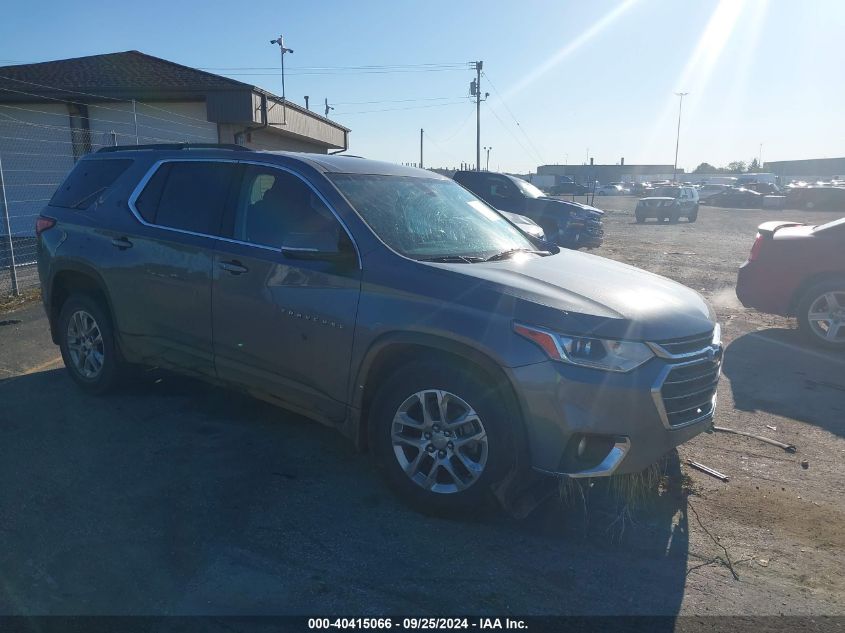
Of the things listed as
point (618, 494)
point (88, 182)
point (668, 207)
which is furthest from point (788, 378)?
point (668, 207)

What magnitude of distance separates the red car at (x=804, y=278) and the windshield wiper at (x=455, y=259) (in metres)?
5.10

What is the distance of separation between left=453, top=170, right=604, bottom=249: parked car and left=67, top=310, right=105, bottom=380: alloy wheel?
11023 millimetres

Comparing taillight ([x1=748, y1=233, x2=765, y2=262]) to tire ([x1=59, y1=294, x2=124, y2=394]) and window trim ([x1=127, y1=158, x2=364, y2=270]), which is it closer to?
window trim ([x1=127, y1=158, x2=364, y2=270])

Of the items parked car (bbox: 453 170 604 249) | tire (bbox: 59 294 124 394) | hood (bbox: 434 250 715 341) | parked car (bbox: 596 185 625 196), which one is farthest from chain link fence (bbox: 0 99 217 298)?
parked car (bbox: 596 185 625 196)

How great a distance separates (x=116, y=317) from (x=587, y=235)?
41.0 ft

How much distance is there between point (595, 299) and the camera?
3.61m

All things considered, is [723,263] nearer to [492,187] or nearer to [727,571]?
[492,187]

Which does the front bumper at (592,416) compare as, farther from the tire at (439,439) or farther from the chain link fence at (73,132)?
the chain link fence at (73,132)

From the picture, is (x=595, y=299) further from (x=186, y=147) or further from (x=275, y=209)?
(x=186, y=147)

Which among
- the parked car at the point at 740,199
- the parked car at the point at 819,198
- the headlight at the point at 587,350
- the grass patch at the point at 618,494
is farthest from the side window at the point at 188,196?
the parked car at the point at 740,199

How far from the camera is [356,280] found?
3896mm

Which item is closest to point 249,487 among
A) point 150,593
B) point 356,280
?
point 150,593

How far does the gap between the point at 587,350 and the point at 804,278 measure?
554 centimetres

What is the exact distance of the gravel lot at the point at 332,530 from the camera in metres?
3.09
